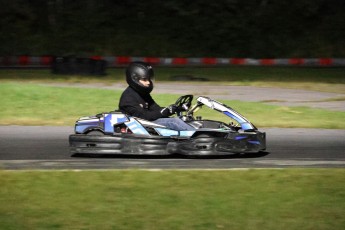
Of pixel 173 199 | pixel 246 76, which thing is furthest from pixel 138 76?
pixel 246 76

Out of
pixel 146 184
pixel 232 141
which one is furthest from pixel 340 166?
pixel 146 184

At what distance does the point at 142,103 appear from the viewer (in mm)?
9406

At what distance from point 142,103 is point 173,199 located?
9.70 ft

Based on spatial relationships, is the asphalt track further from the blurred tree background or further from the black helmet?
the blurred tree background

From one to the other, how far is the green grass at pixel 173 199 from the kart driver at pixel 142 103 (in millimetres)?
1323

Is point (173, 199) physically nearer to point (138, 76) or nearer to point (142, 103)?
point (142, 103)

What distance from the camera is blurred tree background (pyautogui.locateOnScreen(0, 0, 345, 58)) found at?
32781mm

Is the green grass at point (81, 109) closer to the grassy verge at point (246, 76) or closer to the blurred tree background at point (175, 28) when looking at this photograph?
the grassy verge at point (246, 76)

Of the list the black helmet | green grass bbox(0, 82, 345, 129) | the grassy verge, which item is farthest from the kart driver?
the grassy verge

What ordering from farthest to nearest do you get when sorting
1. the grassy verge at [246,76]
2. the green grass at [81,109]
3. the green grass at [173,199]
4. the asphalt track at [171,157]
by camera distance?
the grassy verge at [246,76] < the green grass at [81,109] < the asphalt track at [171,157] < the green grass at [173,199]

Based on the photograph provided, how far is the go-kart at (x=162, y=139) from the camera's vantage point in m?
9.06

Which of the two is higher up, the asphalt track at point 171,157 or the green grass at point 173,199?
the asphalt track at point 171,157

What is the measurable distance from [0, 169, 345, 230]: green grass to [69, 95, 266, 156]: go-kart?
1.08 meters

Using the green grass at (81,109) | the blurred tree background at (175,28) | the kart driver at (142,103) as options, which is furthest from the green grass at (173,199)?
the blurred tree background at (175,28)
